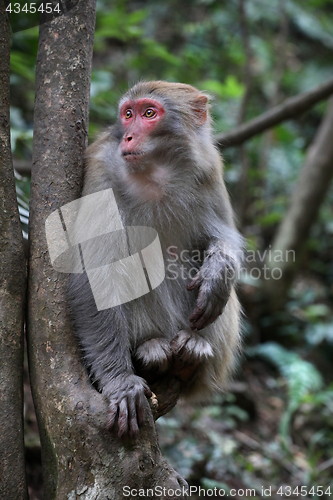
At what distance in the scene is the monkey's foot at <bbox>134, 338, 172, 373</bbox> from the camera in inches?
125

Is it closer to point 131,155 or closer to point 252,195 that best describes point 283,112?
point 131,155

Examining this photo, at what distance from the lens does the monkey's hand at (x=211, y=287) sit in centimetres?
331

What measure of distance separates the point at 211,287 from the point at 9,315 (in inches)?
54.5

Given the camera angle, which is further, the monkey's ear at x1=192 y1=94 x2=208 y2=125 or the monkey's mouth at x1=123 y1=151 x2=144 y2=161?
the monkey's ear at x1=192 y1=94 x2=208 y2=125

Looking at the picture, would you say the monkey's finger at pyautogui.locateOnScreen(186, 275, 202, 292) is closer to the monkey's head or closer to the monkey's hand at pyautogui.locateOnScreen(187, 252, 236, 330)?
the monkey's hand at pyautogui.locateOnScreen(187, 252, 236, 330)

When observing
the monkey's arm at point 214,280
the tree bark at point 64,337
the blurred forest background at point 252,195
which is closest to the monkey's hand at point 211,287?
the monkey's arm at point 214,280

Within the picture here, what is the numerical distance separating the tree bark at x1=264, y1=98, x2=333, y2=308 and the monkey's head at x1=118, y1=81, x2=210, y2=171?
5.51 meters

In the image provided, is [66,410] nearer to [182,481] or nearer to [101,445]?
[101,445]

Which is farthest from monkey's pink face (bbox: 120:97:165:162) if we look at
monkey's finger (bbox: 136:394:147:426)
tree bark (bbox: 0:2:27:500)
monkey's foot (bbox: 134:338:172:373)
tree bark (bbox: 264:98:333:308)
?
tree bark (bbox: 264:98:333:308)

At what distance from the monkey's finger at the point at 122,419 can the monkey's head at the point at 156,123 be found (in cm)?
171

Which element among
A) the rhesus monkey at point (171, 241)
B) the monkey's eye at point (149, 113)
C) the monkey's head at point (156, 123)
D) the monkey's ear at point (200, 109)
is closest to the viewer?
the rhesus monkey at point (171, 241)

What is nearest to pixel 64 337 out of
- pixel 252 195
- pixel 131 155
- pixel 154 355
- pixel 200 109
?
pixel 154 355

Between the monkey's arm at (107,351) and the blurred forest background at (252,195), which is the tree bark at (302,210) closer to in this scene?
the blurred forest background at (252,195)

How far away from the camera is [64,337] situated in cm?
281
